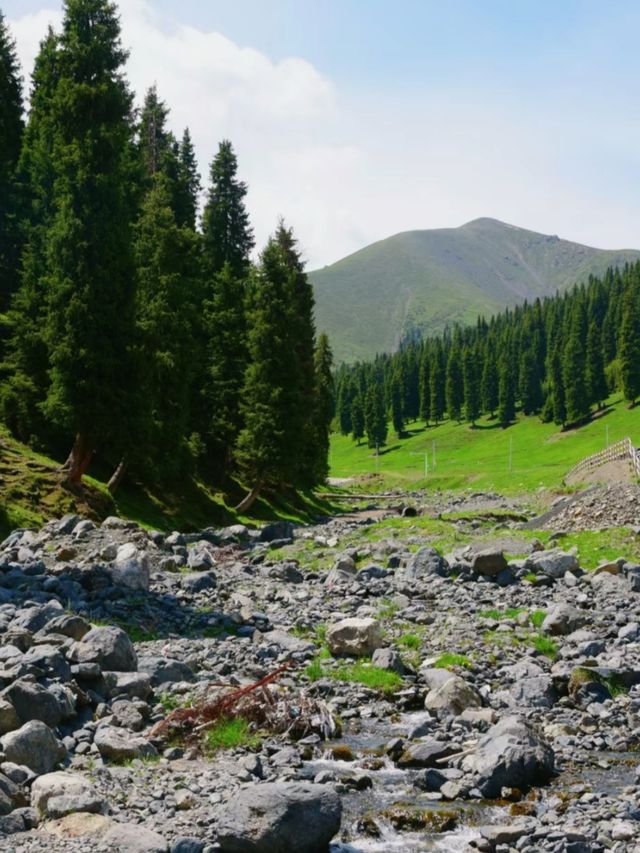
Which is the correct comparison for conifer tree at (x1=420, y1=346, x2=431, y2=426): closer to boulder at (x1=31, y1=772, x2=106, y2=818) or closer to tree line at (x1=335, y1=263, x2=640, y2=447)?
tree line at (x1=335, y1=263, x2=640, y2=447)

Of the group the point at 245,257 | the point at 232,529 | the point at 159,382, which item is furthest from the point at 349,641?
the point at 245,257

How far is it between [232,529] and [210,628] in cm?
1873

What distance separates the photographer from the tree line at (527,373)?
133m

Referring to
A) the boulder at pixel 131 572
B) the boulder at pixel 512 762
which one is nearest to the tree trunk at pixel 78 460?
the boulder at pixel 131 572

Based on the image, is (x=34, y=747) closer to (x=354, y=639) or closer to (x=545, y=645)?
(x=354, y=639)

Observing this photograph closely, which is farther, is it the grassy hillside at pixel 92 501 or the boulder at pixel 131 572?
the grassy hillside at pixel 92 501

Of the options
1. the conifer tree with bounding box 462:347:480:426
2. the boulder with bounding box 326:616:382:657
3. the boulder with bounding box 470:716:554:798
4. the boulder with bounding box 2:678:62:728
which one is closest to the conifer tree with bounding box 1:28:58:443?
the boulder with bounding box 326:616:382:657

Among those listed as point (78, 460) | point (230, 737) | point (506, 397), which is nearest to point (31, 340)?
point (78, 460)

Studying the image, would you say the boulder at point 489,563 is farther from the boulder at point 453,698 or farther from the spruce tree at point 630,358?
the spruce tree at point 630,358

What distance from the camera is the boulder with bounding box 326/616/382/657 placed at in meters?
17.0

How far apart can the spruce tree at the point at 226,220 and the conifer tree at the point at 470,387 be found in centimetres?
9946

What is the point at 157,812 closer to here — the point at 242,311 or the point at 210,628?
the point at 210,628

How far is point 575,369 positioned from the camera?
132 m

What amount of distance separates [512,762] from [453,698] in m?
3.09
